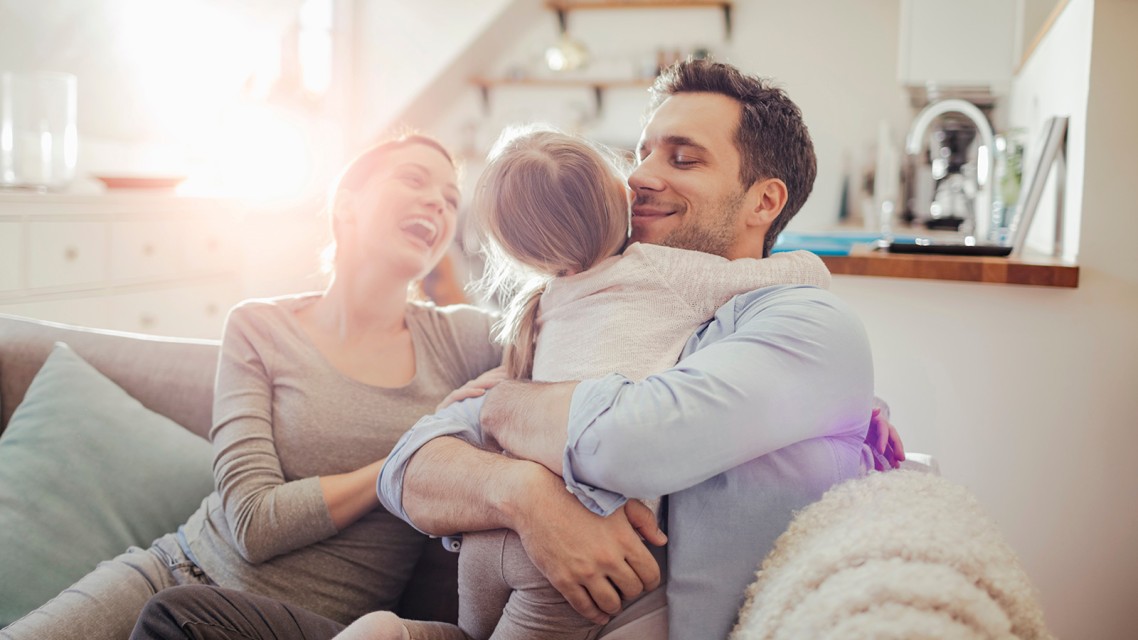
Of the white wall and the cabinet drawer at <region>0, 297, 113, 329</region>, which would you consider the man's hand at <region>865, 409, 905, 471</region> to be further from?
the cabinet drawer at <region>0, 297, 113, 329</region>

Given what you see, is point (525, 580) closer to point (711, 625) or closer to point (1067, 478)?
point (711, 625)

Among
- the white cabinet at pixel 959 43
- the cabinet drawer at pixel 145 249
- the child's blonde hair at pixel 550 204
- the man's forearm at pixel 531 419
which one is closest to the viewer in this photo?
the man's forearm at pixel 531 419

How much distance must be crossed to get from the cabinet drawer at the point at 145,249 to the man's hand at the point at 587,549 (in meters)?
2.81

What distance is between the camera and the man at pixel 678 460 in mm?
1007

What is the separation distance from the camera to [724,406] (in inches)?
39.4

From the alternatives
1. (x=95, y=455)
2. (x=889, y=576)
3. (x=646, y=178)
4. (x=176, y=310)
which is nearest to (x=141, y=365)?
(x=95, y=455)

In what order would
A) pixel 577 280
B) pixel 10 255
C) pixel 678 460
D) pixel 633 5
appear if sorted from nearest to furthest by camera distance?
pixel 678 460, pixel 577 280, pixel 10 255, pixel 633 5

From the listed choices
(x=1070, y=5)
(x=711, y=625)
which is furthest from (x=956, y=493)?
(x=1070, y=5)

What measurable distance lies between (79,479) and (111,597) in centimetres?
30

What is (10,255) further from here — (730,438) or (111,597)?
(730,438)

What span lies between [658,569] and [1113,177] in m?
1.29

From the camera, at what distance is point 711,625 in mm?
1063

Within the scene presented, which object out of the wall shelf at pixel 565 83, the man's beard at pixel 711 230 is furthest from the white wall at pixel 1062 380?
the wall shelf at pixel 565 83

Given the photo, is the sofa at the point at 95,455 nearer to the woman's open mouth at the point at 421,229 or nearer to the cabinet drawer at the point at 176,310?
the woman's open mouth at the point at 421,229
